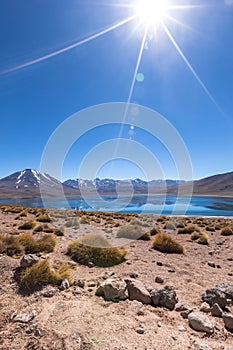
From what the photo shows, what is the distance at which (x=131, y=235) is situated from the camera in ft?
34.6

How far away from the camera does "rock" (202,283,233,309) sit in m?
3.68

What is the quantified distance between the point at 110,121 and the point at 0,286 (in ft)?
63.6

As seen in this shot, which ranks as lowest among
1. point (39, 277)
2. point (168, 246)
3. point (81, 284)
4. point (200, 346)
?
point (168, 246)

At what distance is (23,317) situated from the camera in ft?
10.4

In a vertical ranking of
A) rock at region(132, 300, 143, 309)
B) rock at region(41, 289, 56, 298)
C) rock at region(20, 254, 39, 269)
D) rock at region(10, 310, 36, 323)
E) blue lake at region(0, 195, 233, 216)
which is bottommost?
blue lake at region(0, 195, 233, 216)

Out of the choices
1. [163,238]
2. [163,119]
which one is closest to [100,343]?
[163,238]

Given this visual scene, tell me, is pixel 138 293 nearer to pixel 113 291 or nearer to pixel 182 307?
pixel 113 291

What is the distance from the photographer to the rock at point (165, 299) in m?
3.65

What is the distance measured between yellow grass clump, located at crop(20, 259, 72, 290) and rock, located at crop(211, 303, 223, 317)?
2.79 m

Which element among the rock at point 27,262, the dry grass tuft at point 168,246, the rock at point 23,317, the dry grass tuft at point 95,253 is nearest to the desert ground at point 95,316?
the rock at point 23,317

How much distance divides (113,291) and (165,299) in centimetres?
95

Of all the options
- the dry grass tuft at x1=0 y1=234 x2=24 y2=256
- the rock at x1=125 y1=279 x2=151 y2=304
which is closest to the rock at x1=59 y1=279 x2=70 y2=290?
the rock at x1=125 y1=279 x2=151 y2=304

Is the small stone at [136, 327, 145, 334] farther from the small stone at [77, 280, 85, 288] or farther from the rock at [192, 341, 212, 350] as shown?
the small stone at [77, 280, 85, 288]

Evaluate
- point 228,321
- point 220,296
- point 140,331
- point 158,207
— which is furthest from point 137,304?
point 158,207
